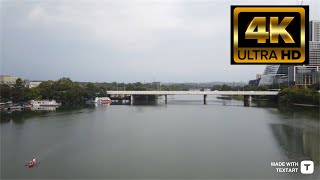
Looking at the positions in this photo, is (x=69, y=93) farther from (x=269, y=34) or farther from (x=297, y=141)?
(x=269, y=34)

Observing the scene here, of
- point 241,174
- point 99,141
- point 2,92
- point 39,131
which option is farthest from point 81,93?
point 241,174

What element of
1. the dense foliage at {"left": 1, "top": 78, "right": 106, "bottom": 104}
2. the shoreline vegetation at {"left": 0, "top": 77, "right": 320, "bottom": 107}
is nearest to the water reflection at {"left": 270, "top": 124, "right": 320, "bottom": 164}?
the shoreline vegetation at {"left": 0, "top": 77, "right": 320, "bottom": 107}

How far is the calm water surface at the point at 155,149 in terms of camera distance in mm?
2629

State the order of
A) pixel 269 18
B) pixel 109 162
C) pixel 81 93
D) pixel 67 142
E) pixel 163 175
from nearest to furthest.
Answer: pixel 269 18 → pixel 163 175 → pixel 109 162 → pixel 67 142 → pixel 81 93

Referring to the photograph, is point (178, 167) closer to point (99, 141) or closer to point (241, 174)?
point (241, 174)

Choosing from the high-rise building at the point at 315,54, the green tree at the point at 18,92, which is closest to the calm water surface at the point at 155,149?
the green tree at the point at 18,92

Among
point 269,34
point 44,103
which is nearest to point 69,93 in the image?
point 44,103

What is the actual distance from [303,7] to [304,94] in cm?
787

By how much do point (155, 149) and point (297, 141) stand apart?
1.63 meters

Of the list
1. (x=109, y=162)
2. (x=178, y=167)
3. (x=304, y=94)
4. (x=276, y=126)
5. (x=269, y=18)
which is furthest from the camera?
(x=304, y=94)

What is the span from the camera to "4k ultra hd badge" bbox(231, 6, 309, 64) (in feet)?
3.87

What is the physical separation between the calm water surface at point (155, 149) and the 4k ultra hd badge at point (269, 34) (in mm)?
1144

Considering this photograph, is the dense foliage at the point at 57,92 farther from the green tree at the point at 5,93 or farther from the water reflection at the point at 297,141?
the water reflection at the point at 297,141

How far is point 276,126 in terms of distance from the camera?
16.6 feet
